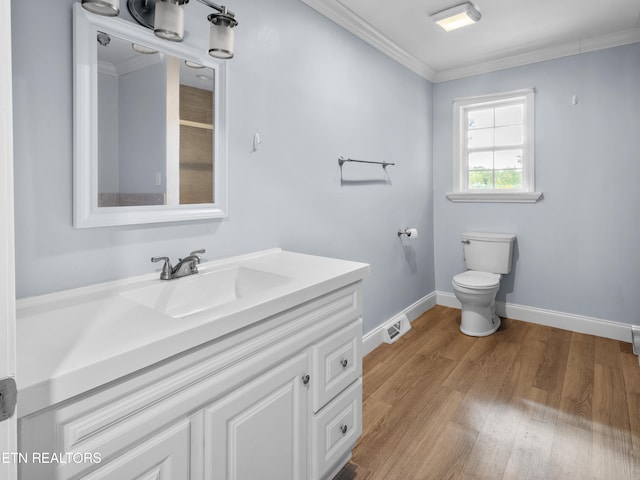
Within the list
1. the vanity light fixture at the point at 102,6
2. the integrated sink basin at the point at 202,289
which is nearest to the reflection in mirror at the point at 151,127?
the vanity light fixture at the point at 102,6

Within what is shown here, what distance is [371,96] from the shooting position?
9.20ft

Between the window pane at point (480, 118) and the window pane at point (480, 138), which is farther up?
the window pane at point (480, 118)

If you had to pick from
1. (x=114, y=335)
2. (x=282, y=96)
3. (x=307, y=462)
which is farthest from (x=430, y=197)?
(x=114, y=335)

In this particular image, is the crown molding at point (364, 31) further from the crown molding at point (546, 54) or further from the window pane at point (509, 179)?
the window pane at point (509, 179)

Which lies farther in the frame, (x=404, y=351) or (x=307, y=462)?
(x=404, y=351)

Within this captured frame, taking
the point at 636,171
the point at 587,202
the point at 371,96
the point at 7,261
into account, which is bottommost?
the point at 7,261

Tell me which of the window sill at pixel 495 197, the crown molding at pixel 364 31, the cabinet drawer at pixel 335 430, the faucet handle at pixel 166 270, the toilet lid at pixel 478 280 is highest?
the crown molding at pixel 364 31

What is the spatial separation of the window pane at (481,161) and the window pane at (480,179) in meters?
0.04

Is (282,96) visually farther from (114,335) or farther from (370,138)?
(114,335)

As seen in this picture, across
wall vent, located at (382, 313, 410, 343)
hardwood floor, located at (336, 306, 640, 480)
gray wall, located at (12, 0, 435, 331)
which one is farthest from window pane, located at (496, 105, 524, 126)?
wall vent, located at (382, 313, 410, 343)

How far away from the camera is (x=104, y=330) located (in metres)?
0.91

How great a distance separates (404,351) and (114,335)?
2.35 metres

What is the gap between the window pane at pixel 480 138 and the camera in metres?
3.59

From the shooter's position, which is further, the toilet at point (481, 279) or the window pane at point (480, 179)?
the window pane at point (480, 179)
